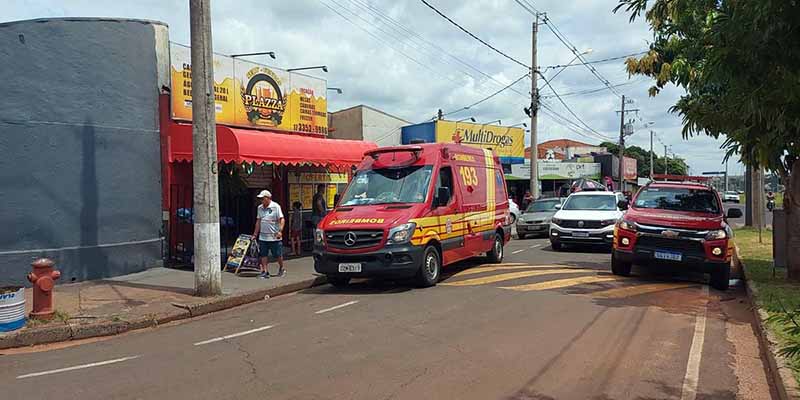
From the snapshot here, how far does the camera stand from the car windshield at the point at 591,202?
17.2m

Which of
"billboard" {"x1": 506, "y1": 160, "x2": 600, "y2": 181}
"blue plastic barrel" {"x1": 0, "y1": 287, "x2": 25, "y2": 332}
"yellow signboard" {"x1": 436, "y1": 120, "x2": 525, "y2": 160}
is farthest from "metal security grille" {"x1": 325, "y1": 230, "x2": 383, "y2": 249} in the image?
"billboard" {"x1": 506, "y1": 160, "x2": 600, "y2": 181}

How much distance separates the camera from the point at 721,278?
34.2ft

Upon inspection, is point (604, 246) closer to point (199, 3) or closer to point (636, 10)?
point (636, 10)

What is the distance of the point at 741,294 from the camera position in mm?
10258

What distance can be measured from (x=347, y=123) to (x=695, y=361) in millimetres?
21502

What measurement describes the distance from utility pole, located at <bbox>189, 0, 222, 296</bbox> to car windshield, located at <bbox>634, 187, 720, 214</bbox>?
8.17 m

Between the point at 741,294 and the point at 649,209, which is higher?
the point at 649,209

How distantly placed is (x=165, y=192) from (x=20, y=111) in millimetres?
3191

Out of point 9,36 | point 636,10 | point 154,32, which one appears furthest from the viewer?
point 154,32

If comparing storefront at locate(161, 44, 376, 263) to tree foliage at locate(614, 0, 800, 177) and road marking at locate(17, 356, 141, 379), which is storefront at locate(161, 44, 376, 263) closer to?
road marking at locate(17, 356, 141, 379)

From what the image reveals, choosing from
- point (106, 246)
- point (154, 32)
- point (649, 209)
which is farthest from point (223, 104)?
point (649, 209)

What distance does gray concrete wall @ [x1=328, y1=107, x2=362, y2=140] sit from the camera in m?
26.0

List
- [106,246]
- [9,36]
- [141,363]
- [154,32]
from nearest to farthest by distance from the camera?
[141,363]
[9,36]
[106,246]
[154,32]

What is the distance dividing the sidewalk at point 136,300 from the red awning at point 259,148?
93.6 inches
